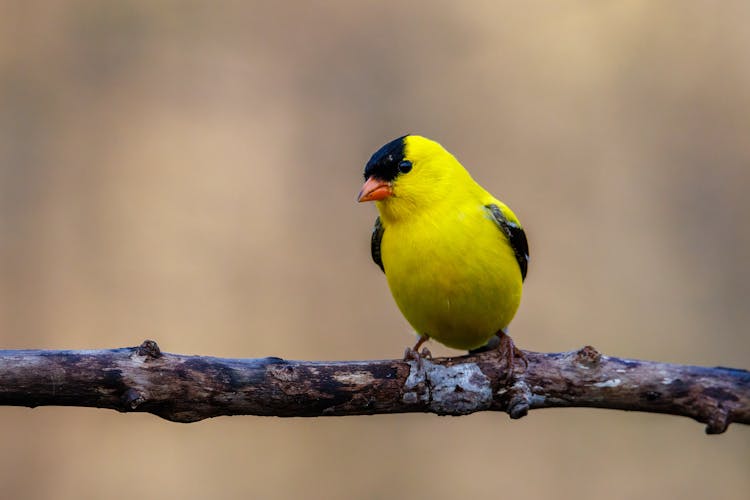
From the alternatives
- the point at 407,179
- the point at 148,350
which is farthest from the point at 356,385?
the point at 407,179

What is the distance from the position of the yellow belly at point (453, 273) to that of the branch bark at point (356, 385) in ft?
0.96

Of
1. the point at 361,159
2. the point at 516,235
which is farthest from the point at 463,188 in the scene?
the point at 361,159

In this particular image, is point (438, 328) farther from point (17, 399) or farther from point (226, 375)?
point (17, 399)

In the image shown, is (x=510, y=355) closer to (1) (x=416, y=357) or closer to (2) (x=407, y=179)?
(1) (x=416, y=357)

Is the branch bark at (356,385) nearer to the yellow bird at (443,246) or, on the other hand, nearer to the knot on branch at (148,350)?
the knot on branch at (148,350)

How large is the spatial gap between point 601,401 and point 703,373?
40 centimetres

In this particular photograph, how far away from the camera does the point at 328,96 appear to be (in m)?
6.69

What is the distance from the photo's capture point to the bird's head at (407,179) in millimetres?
3760

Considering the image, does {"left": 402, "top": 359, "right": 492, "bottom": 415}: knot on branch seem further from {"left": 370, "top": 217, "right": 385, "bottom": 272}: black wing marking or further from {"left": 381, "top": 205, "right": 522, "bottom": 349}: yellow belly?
{"left": 370, "top": 217, "right": 385, "bottom": 272}: black wing marking

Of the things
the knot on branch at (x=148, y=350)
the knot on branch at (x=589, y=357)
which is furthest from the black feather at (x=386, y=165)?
the knot on branch at (x=148, y=350)

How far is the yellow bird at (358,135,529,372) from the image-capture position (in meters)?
3.59

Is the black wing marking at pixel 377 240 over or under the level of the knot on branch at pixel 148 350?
over

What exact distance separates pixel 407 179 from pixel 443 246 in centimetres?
41

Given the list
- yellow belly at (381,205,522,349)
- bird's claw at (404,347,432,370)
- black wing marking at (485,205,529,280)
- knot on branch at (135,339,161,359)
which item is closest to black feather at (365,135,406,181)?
yellow belly at (381,205,522,349)
